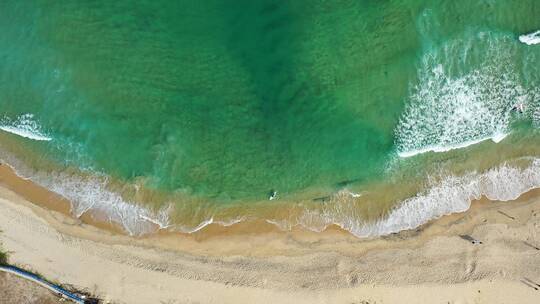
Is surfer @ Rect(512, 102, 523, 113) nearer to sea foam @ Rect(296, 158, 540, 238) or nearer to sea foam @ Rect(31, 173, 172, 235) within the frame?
sea foam @ Rect(296, 158, 540, 238)

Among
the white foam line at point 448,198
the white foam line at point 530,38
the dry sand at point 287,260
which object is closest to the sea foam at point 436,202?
the white foam line at point 448,198

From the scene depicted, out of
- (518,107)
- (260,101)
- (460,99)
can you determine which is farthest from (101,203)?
(518,107)

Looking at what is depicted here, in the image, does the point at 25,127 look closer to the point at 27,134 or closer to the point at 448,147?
the point at 27,134

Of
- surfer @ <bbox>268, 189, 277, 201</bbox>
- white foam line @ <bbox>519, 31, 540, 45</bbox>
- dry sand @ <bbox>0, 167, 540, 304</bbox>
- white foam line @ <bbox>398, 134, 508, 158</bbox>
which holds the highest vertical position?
white foam line @ <bbox>519, 31, 540, 45</bbox>

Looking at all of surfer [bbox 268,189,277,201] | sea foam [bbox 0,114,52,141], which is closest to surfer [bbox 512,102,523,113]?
surfer [bbox 268,189,277,201]

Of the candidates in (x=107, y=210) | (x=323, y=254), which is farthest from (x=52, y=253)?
(x=323, y=254)

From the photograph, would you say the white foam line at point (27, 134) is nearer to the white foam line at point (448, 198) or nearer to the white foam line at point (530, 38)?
the white foam line at point (448, 198)
